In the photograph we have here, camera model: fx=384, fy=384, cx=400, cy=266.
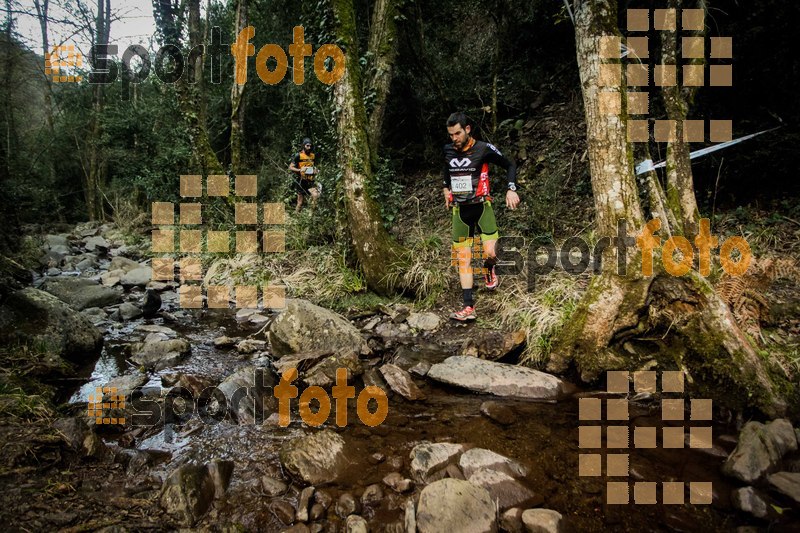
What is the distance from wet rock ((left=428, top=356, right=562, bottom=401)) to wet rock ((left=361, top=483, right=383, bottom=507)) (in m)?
1.33

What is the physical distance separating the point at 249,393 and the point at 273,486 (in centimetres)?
111

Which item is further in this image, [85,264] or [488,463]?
[85,264]

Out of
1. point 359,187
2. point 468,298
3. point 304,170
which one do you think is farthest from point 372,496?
point 304,170

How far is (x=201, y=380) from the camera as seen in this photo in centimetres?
342

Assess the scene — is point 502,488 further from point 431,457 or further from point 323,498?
point 323,498

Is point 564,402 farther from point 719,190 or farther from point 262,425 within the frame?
point 719,190

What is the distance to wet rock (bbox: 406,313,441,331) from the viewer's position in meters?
4.60

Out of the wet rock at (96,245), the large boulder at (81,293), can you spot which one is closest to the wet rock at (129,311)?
the large boulder at (81,293)

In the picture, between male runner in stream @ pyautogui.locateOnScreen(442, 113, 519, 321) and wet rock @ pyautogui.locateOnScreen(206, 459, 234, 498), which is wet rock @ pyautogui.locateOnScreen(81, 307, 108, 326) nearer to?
wet rock @ pyautogui.locateOnScreen(206, 459, 234, 498)

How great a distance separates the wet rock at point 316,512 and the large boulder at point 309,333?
1.89m

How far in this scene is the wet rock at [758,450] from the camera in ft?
7.16

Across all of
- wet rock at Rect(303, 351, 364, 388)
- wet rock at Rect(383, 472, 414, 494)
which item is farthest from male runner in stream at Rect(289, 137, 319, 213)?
wet rock at Rect(383, 472, 414, 494)

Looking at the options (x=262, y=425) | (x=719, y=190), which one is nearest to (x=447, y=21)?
(x=719, y=190)

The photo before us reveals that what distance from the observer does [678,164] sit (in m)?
5.09
